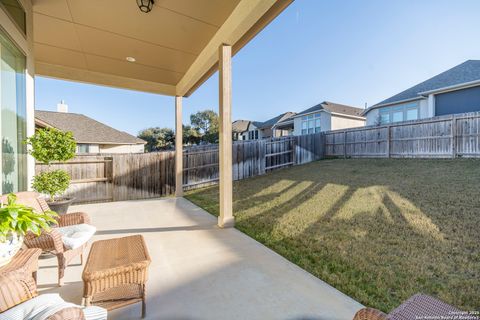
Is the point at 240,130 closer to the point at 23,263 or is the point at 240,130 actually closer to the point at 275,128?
the point at 275,128

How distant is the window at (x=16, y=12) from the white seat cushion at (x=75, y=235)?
8.63 feet

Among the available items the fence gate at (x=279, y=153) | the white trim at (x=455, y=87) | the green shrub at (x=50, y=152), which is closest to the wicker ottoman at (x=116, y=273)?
the green shrub at (x=50, y=152)

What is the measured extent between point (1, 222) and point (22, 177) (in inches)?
105

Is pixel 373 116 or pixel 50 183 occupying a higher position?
pixel 373 116

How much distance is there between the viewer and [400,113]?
13.8 meters

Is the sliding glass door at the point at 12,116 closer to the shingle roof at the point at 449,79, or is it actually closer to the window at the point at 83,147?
the window at the point at 83,147

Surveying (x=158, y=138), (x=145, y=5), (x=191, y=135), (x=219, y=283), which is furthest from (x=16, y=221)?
(x=158, y=138)

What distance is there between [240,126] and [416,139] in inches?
909

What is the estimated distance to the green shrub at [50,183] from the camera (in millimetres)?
3557

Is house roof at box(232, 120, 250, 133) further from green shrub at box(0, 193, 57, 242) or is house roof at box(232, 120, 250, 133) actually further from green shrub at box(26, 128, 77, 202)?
green shrub at box(0, 193, 57, 242)

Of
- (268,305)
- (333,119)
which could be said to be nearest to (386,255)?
(268,305)

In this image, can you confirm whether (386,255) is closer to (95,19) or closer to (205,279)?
(205,279)

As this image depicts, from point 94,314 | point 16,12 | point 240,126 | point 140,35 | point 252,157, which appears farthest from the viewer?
point 240,126

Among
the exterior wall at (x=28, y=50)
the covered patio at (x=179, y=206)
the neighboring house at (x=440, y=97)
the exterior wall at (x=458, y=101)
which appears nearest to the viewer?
the covered patio at (x=179, y=206)
